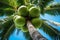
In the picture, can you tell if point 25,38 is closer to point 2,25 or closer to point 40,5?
point 2,25

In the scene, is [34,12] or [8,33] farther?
[8,33]

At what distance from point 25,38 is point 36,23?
2.53 metres

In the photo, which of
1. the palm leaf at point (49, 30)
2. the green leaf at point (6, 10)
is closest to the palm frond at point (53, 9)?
the palm leaf at point (49, 30)

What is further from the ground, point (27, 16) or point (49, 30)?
point (27, 16)

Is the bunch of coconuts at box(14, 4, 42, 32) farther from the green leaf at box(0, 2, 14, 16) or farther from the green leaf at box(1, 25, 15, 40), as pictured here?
the green leaf at box(0, 2, 14, 16)

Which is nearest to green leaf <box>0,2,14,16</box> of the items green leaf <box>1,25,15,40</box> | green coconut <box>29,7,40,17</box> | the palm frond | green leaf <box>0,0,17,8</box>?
green leaf <box>0,0,17,8</box>

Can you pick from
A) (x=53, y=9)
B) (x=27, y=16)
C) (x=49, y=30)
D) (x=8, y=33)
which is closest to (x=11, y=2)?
(x=8, y=33)

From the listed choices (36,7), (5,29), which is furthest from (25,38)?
(36,7)

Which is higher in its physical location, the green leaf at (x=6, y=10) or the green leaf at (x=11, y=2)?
the green leaf at (x=11, y=2)

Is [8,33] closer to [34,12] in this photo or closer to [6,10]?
[6,10]

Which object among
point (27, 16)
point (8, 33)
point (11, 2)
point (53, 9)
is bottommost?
point (8, 33)

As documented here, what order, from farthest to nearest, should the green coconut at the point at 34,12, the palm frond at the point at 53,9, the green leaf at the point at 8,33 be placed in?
the palm frond at the point at 53,9 < the green leaf at the point at 8,33 < the green coconut at the point at 34,12

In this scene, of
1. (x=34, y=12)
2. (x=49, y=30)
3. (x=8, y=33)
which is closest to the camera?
(x=34, y=12)

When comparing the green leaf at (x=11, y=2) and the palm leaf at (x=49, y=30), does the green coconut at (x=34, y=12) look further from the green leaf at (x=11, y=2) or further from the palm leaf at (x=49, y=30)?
the green leaf at (x=11, y=2)
